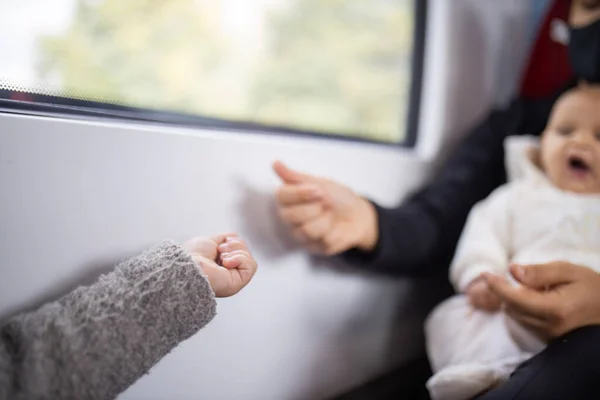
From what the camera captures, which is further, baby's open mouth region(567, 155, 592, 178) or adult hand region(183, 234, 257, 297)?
baby's open mouth region(567, 155, 592, 178)

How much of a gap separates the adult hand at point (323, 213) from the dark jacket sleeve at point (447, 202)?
4 cm

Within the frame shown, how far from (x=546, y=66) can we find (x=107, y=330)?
1.16 meters

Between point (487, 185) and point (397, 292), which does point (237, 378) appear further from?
point (487, 185)

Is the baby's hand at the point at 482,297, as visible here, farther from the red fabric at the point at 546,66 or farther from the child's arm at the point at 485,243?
the red fabric at the point at 546,66

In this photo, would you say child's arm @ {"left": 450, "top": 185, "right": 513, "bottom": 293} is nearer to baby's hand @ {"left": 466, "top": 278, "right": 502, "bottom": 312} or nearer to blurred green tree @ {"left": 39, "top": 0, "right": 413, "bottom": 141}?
baby's hand @ {"left": 466, "top": 278, "right": 502, "bottom": 312}

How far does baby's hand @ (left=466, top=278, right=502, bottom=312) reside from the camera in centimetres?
73

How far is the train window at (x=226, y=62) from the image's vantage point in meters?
0.61

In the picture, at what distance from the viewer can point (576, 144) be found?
78 cm

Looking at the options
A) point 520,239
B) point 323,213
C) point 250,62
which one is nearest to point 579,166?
point 520,239

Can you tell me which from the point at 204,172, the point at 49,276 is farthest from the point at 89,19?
the point at 49,276

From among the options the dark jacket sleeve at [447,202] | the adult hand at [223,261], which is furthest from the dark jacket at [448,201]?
the adult hand at [223,261]

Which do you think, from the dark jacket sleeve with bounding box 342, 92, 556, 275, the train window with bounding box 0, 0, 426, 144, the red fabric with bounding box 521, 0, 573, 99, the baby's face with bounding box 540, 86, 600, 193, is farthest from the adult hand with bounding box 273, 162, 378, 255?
the red fabric with bounding box 521, 0, 573, 99

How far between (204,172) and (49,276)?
25cm

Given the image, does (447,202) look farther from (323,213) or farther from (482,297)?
(323,213)
